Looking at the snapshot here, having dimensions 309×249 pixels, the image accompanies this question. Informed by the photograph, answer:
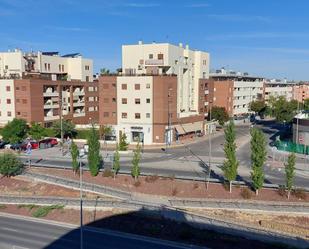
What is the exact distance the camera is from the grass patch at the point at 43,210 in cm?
3384

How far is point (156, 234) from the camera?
1158 inches

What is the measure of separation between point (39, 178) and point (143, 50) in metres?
36.3

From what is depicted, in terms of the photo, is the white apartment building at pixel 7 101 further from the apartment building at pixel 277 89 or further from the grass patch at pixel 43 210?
the apartment building at pixel 277 89

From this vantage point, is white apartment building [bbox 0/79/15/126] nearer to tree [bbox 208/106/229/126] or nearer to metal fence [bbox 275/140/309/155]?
tree [bbox 208/106/229/126]

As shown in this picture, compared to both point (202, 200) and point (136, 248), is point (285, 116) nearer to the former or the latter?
point (202, 200)

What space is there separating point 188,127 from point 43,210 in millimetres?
40835

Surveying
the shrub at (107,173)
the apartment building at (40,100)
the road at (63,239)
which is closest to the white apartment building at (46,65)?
the apartment building at (40,100)

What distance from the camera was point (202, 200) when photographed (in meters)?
36.8

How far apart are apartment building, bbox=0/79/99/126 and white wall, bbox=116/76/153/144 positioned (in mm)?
16624

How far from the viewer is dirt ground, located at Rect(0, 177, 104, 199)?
3991 centimetres

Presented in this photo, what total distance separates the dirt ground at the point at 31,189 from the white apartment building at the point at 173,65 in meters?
30.0

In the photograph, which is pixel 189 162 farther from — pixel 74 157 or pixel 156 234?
pixel 156 234

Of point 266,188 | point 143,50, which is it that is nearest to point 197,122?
point 143,50

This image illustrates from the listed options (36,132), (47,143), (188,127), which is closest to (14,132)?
(36,132)
